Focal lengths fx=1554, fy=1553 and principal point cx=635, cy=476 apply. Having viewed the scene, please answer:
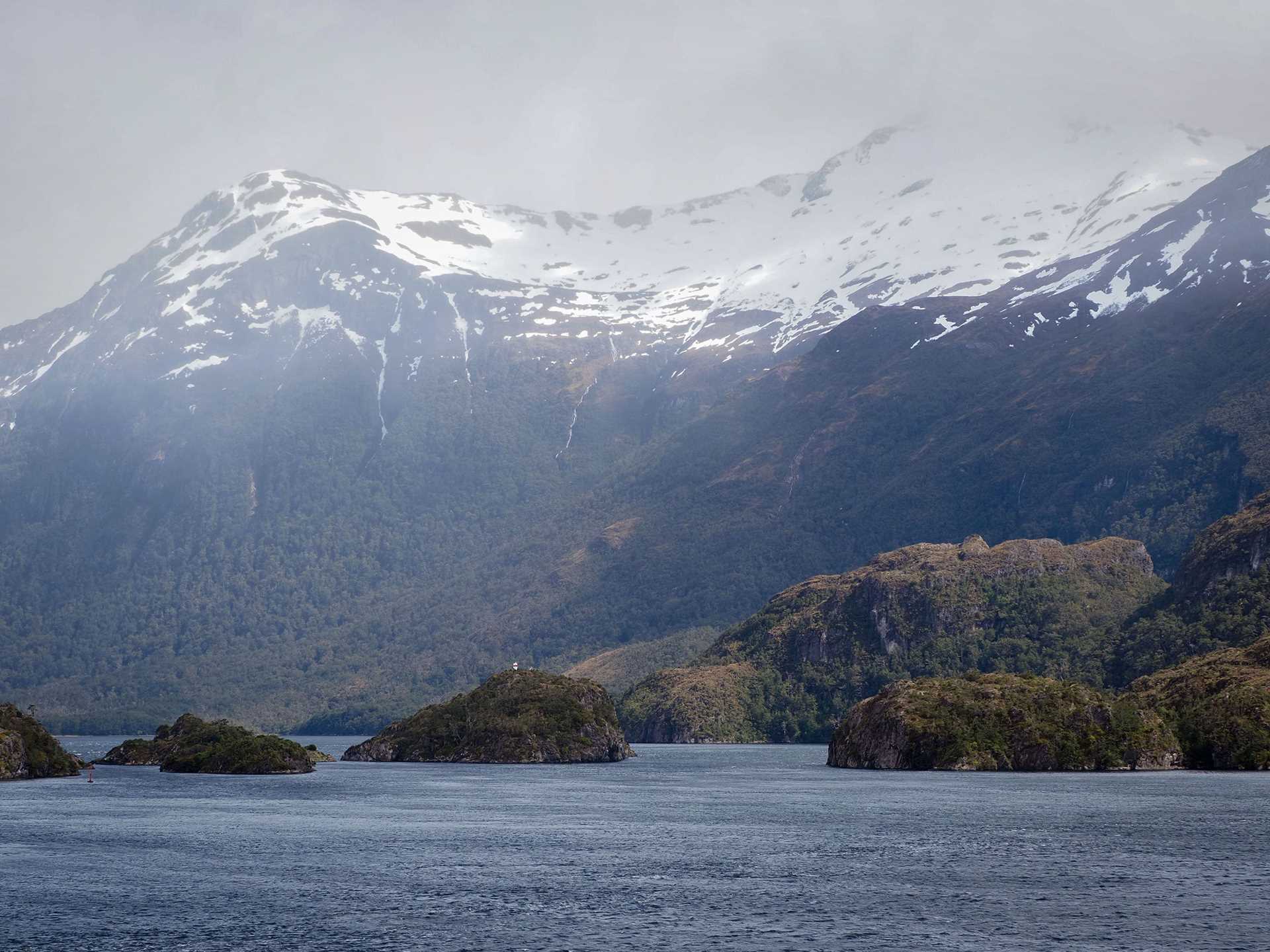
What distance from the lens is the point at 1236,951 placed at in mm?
71688

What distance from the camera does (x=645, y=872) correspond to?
10069cm

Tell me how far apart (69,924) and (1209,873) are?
66.7 meters

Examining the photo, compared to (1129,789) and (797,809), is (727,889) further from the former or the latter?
(1129,789)

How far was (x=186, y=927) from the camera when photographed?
80.0 metres

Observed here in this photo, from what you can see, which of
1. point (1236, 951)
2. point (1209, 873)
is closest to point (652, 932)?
point (1236, 951)

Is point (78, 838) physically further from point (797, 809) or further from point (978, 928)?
point (978, 928)

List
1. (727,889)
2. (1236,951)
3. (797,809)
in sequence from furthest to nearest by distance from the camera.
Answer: (797,809) → (727,889) → (1236,951)

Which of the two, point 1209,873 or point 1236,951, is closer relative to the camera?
point 1236,951

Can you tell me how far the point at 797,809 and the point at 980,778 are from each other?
52.5m

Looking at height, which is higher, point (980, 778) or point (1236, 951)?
point (980, 778)

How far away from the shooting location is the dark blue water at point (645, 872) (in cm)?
7775

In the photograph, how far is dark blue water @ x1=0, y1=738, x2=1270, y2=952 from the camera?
7775 cm

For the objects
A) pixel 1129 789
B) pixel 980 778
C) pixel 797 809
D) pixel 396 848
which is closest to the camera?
pixel 396 848

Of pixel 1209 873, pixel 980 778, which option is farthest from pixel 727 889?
pixel 980 778
